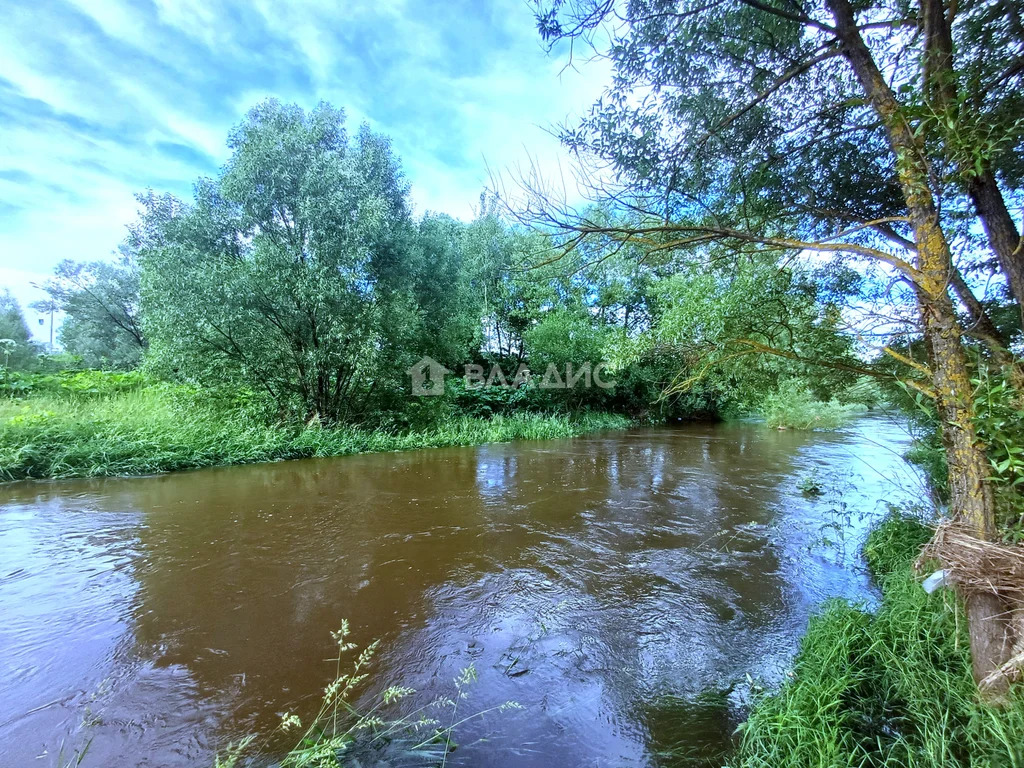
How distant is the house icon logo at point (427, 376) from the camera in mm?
11273

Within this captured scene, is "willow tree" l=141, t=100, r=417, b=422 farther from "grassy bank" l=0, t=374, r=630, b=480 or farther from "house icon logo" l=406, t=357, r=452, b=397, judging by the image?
"house icon logo" l=406, t=357, r=452, b=397

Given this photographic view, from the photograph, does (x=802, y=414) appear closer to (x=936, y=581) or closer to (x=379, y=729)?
(x=936, y=581)

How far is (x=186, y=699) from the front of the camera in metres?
2.03

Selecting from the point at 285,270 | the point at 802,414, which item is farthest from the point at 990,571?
the point at 802,414

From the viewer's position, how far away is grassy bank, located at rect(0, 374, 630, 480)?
6.30m

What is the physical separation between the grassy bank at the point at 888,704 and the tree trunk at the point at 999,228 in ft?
5.41

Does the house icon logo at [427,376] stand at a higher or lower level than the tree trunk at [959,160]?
lower

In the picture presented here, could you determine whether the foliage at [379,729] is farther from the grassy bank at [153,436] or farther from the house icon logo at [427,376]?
the house icon logo at [427,376]

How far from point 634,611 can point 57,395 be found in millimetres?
12280

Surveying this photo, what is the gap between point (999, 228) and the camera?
2180 mm

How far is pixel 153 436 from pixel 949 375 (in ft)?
31.9

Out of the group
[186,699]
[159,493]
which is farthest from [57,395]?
[186,699]

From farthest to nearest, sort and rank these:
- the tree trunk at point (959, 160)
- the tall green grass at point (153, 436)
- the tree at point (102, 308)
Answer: the tree at point (102, 308) < the tall green grass at point (153, 436) < the tree trunk at point (959, 160)

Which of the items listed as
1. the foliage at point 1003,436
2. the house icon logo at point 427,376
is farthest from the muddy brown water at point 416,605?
the house icon logo at point 427,376
